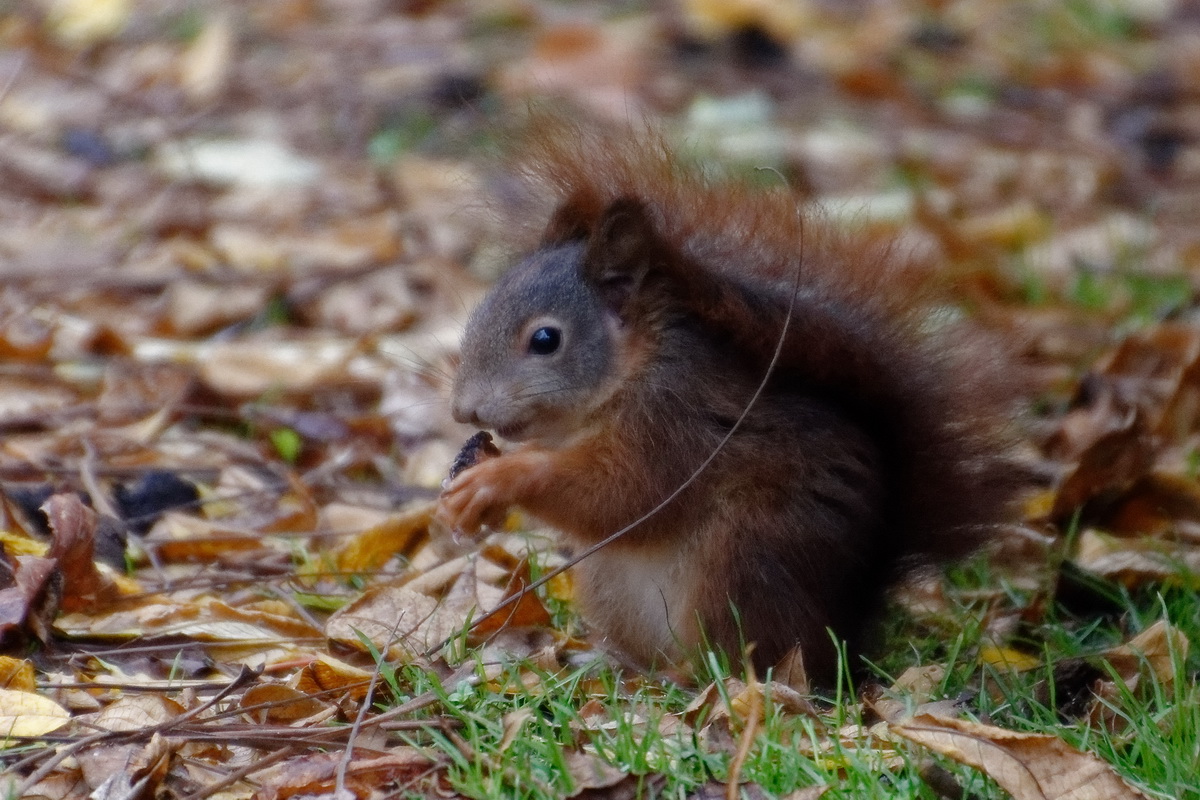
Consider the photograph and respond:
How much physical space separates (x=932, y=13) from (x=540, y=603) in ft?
18.3

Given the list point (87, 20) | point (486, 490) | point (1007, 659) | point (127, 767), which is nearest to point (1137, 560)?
point (1007, 659)

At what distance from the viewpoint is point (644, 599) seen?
2.43m

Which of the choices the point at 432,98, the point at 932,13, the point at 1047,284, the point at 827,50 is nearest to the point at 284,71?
the point at 432,98

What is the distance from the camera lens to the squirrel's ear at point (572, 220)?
2.47m

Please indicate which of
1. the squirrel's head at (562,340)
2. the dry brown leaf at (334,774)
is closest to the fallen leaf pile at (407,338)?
the dry brown leaf at (334,774)

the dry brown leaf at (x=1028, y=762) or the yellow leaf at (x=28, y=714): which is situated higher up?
the dry brown leaf at (x=1028, y=762)

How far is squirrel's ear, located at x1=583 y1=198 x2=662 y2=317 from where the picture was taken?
2334 mm

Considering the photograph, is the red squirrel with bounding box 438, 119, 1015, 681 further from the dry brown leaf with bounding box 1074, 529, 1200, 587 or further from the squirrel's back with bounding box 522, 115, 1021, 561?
the dry brown leaf with bounding box 1074, 529, 1200, 587

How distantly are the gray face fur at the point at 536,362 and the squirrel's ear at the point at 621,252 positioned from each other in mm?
24

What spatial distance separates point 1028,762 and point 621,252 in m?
0.93

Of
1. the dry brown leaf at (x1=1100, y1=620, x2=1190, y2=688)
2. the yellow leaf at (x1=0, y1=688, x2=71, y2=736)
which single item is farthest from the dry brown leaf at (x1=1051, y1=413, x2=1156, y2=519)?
the yellow leaf at (x1=0, y1=688, x2=71, y2=736)

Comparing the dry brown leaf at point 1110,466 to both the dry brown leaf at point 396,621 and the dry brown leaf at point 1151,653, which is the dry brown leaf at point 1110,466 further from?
the dry brown leaf at point 396,621

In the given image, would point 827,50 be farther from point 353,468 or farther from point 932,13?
point 353,468

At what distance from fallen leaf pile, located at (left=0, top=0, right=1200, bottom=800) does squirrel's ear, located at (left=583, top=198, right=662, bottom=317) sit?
29 cm
